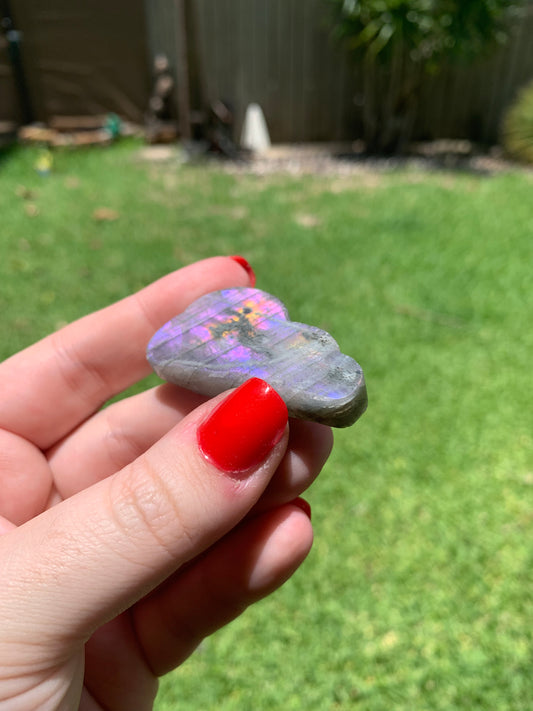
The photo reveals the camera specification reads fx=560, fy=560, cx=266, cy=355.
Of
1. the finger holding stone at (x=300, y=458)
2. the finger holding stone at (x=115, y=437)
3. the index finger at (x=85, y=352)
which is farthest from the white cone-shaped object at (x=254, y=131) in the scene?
the finger holding stone at (x=300, y=458)

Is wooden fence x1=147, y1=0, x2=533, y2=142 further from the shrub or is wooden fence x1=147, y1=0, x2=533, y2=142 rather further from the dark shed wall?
the shrub

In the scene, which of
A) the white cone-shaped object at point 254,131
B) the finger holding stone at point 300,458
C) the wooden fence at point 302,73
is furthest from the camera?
the white cone-shaped object at point 254,131

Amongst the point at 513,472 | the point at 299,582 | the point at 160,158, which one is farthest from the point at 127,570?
the point at 160,158

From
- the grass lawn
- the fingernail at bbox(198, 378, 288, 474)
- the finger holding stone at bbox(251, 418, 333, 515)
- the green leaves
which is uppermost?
the green leaves

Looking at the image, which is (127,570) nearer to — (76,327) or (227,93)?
(76,327)

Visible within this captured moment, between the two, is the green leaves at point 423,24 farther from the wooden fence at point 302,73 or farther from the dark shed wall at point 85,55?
the dark shed wall at point 85,55

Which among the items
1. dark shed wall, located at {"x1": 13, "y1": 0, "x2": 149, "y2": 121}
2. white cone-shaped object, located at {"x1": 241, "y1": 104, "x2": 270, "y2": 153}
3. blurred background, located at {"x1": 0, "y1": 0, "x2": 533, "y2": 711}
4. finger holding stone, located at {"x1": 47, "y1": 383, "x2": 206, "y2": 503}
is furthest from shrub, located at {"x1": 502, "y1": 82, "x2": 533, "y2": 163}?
finger holding stone, located at {"x1": 47, "y1": 383, "x2": 206, "y2": 503}
